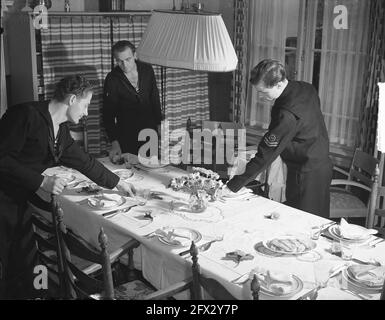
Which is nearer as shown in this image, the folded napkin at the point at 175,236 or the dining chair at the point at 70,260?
the dining chair at the point at 70,260

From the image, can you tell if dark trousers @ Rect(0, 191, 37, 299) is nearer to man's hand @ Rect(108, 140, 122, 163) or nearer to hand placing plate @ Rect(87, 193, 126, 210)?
hand placing plate @ Rect(87, 193, 126, 210)

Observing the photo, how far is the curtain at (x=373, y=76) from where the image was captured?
4332mm

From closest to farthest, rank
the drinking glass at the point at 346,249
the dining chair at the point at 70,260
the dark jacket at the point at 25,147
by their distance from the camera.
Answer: the dining chair at the point at 70,260 → the drinking glass at the point at 346,249 → the dark jacket at the point at 25,147

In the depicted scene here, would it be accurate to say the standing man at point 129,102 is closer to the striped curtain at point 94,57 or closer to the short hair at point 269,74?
the striped curtain at point 94,57

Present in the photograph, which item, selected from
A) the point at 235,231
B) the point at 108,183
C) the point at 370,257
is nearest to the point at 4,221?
the point at 108,183

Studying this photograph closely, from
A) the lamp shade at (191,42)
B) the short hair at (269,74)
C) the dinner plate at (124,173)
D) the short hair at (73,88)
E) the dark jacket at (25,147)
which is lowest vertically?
the dinner plate at (124,173)

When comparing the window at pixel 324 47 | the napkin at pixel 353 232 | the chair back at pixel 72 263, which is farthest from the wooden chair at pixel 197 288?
the window at pixel 324 47

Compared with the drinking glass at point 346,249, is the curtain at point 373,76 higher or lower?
higher

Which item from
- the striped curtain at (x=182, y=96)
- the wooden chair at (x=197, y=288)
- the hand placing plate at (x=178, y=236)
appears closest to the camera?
the wooden chair at (x=197, y=288)

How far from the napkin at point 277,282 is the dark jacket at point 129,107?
7.65 feet

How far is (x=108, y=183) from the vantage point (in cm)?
330

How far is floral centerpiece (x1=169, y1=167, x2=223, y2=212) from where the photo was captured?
121 inches
